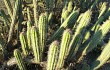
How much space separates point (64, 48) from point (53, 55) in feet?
0.74

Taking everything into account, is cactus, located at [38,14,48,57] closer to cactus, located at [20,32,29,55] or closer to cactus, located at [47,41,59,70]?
cactus, located at [20,32,29,55]

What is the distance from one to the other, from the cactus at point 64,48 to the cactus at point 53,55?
13 centimetres

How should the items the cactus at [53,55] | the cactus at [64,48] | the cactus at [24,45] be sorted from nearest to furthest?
1. the cactus at [53,55]
2. the cactus at [64,48]
3. the cactus at [24,45]

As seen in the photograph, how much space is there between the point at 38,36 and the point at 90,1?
3058 millimetres

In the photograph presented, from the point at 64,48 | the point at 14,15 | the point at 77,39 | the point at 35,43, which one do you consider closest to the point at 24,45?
the point at 35,43

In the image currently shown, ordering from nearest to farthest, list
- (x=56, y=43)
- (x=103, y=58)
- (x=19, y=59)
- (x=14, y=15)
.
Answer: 1. (x=56, y=43)
2. (x=19, y=59)
3. (x=103, y=58)
4. (x=14, y=15)

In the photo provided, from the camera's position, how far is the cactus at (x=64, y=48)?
12.8 ft

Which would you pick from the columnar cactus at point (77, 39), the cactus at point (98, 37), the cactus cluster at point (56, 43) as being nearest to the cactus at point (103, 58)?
the cactus cluster at point (56, 43)

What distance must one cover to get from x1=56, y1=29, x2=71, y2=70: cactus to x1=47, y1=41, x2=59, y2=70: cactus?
135 mm

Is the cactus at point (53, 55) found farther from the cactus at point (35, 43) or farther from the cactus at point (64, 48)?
the cactus at point (35, 43)

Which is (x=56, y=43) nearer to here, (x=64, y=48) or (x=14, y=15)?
(x=64, y=48)

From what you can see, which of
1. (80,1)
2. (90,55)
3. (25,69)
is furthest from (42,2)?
(25,69)

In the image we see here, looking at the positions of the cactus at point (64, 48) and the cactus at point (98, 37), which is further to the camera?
the cactus at point (98, 37)

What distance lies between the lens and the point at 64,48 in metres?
4.04
